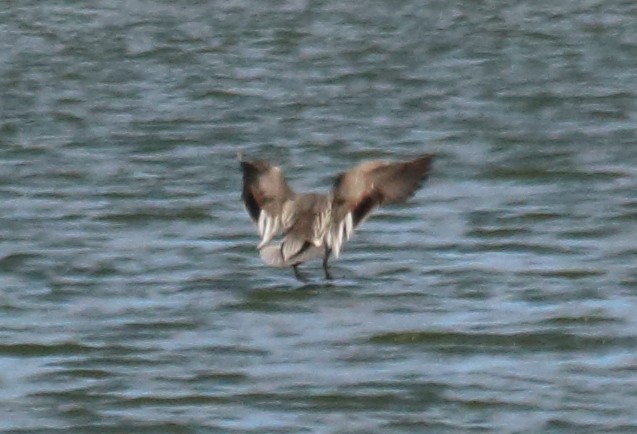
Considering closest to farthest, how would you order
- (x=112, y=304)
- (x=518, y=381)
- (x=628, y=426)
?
1. (x=628, y=426)
2. (x=518, y=381)
3. (x=112, y=304)

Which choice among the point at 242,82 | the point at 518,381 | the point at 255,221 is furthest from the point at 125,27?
the point at 518,381

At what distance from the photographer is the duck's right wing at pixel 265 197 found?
9.76 m

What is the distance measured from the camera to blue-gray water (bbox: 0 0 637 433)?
815 centimetres

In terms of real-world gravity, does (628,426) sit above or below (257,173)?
below

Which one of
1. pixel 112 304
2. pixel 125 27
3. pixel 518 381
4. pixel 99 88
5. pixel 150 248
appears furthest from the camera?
pixel 125 27

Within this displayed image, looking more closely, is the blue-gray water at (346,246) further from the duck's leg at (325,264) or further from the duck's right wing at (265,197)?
the duck's right wing at (265,197)

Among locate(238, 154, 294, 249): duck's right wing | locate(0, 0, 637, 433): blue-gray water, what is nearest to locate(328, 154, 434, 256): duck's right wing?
locate(238, 154, 294, 249): duck's right wing

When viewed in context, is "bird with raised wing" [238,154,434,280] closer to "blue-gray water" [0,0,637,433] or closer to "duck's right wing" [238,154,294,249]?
"duck's right wing" [238,154,294,249]

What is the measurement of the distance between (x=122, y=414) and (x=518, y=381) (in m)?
1.37

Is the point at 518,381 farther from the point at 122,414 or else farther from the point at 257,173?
the point at 257,173

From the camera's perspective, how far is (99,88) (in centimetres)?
1622

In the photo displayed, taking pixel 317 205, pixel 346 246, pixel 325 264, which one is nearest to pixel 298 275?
pixel 325 264

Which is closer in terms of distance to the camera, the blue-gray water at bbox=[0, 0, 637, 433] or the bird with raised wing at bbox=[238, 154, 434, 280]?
the blue-gray water at bbox=[0, 0, 637, 433]

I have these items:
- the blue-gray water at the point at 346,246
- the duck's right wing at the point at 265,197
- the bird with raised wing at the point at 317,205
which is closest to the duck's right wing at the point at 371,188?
the bird with raised wing at the point at 317,205
